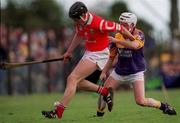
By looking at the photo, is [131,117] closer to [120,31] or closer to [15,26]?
[120,31]

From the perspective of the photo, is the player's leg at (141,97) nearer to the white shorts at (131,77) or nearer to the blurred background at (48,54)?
Result: the white shorts at (131,77)

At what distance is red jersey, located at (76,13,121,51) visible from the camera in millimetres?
14414

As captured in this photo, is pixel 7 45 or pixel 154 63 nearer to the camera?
pixel 7 45

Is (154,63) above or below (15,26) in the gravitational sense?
below

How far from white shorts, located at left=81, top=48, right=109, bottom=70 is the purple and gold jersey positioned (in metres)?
0.32

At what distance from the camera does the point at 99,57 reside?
1490cm

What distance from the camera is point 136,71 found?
15.2 m

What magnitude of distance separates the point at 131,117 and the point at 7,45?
45.5 ft

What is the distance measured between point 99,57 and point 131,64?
0.67 metres

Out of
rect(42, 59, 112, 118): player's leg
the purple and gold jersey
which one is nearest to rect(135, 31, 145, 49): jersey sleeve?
the purple and gold jersey

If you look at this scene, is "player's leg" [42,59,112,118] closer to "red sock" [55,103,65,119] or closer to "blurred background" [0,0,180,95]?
"red sock" [55,103,65,119]

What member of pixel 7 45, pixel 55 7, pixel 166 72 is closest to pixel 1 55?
pixel 7 45

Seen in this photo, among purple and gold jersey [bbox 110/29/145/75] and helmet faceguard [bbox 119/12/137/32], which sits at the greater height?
helmet faceguard [bbox 119/12/137/32]

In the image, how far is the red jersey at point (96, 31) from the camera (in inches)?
567
